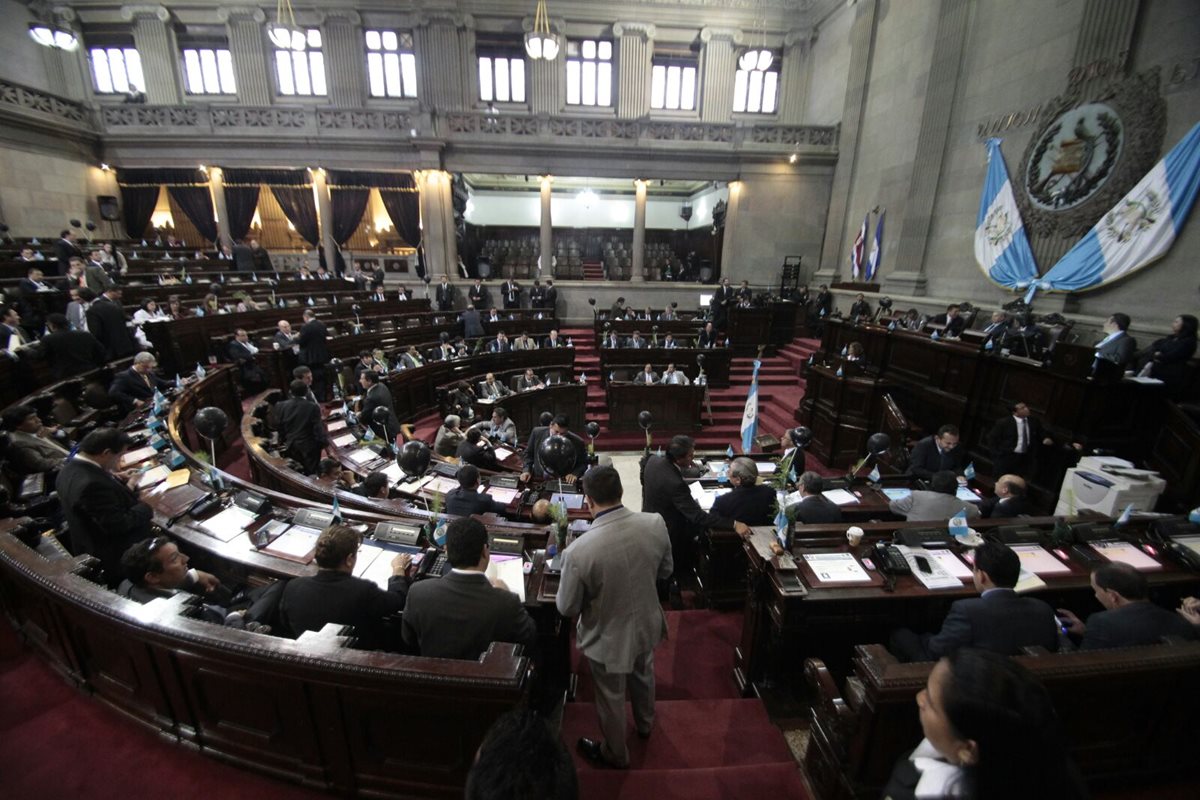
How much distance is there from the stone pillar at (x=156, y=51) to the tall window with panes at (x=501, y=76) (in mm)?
9724

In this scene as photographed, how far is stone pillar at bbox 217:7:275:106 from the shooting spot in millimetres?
15328

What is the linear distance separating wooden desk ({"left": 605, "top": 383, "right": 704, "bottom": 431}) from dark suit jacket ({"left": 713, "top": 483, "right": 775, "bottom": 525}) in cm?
565

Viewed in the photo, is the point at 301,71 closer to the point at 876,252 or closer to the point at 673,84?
the point at 673,84

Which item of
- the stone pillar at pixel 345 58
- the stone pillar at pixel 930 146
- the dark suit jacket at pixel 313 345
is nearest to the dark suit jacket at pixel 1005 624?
the dark suit jacket at pixel 313 345

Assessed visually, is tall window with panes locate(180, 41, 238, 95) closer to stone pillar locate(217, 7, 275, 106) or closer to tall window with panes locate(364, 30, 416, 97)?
stone pillar locate(217, 7, 275, 106)

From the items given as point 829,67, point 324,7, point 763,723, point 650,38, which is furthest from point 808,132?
point 763,723

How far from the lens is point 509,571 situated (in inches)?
116

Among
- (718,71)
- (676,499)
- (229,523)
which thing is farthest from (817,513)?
(718,71)

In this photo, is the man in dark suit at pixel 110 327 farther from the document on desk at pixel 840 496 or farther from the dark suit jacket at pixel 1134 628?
the dark suit jacket at pixel 1134 628

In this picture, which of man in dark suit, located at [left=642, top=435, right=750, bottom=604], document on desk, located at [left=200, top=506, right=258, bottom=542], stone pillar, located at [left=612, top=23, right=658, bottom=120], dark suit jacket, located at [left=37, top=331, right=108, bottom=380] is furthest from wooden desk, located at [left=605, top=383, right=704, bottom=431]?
stone pillar, located at [left=612, top=23, right=658, bottom=120]

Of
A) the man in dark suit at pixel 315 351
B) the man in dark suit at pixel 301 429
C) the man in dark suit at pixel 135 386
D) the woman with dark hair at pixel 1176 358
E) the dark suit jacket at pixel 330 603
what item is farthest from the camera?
the man in dark suit at pixel 315 351

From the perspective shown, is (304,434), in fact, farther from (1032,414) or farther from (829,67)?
(829,67)

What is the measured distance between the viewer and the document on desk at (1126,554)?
3354 mm

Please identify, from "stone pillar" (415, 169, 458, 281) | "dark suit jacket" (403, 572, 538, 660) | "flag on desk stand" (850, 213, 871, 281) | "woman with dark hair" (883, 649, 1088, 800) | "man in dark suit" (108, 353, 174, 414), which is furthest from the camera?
"stone pillar" (415, 169, 458, 281)
